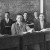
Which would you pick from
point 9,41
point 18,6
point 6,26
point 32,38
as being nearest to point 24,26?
point 6,26

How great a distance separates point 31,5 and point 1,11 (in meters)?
1.36

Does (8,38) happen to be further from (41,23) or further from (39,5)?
(39,5)

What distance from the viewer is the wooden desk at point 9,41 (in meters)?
3.01

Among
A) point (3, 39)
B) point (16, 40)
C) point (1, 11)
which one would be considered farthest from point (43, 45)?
point (1, 11)

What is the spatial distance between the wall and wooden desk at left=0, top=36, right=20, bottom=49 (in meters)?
3.20

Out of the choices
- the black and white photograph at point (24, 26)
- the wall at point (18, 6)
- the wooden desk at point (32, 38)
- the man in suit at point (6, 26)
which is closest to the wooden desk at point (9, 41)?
the black and white photograph at point (24, 26)

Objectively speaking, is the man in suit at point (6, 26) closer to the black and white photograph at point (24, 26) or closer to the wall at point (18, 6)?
the black and white photograph at point (24, 26)

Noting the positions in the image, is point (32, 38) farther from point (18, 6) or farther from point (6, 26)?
point (18, 6)

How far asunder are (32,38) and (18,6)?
11.0ft

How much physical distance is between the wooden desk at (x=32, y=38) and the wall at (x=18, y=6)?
10.1 feet

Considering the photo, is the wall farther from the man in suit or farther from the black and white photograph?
the man in suit

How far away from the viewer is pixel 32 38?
3.31 m

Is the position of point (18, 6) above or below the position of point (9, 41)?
above

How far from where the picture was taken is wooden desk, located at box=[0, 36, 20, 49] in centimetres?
301
